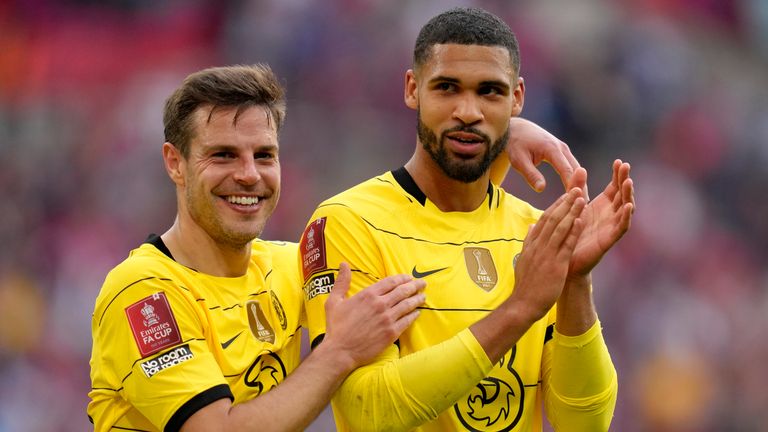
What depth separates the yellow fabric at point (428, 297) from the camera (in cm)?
366

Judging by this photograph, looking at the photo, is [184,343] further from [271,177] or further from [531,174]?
[531,174]

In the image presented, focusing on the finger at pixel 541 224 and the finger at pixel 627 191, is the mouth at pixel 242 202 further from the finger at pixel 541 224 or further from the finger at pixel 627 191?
the finger at pixel 627 191

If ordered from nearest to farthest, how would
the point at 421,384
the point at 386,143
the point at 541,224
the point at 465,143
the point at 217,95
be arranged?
the point at 421,384 → the point at 541,224 → the point at 465,143 → the point at 217,95 → the point at 386,143

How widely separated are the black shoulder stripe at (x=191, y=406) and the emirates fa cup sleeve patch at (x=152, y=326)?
0.75 feet

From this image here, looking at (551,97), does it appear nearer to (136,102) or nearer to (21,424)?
(136,102)

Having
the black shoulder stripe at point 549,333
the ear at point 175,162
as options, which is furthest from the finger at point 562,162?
the ear at point 175,162

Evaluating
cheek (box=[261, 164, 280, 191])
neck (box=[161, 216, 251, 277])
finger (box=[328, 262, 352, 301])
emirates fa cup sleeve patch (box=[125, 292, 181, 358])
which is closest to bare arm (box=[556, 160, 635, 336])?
finger (box=[328, 262, 352, 301])

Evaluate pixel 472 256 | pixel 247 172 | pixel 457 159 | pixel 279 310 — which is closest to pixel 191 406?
pixel 279 310

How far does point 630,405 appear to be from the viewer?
9586mm

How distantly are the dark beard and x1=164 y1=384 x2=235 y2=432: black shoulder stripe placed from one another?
1191 mm

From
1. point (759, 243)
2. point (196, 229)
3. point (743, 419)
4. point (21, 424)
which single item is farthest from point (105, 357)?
point (759, 243)

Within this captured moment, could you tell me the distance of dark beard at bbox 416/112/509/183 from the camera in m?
4.08

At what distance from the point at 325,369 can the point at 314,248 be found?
0.50m

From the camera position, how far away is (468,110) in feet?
13.1
